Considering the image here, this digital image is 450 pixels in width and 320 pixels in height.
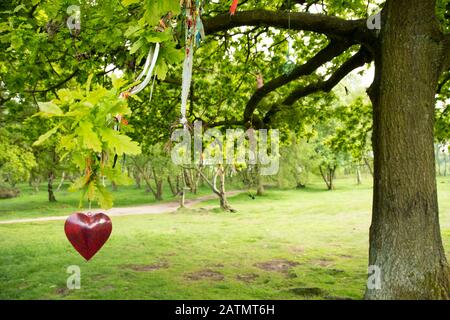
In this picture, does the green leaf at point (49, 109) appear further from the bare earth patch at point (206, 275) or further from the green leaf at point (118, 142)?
the bare earth patch at point (206, 275)

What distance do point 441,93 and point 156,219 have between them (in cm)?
1712

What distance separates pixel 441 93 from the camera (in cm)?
1198

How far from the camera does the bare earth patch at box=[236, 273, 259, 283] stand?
9.56 meters

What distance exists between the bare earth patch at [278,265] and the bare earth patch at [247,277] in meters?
0.75

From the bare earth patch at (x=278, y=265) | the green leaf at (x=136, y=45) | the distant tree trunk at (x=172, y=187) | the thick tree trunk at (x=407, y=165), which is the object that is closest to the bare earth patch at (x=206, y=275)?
the bare earth patch at (x=278, y=265)

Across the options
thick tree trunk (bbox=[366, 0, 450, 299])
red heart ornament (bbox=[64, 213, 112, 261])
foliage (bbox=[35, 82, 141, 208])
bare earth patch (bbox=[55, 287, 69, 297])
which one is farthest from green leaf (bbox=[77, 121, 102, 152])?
bare earth patch (bbox=[55, 287, 69, 297])

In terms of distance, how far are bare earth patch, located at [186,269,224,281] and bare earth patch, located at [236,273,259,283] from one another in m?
0.41

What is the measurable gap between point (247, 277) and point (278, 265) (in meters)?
1.69

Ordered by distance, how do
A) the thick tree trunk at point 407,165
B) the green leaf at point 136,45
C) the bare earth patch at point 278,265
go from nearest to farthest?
1. the green leaf at point 136,45
2. the thick tree trunk at point 407,165
3. the bare earth patch at point 278,265

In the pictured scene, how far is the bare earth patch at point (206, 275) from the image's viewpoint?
388 inches

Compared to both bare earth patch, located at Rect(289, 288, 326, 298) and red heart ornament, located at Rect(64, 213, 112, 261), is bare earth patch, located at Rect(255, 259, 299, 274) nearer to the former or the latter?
bare earth patch, located at Rect(289, 288, 326, 298)

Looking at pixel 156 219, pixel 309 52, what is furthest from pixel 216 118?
pixel 156 219

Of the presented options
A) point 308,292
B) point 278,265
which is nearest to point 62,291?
point 308,292

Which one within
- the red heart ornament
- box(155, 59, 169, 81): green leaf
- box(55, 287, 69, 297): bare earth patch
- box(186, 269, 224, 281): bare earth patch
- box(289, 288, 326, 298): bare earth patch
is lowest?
box(186, 269, 224, 281): bare earth patch
